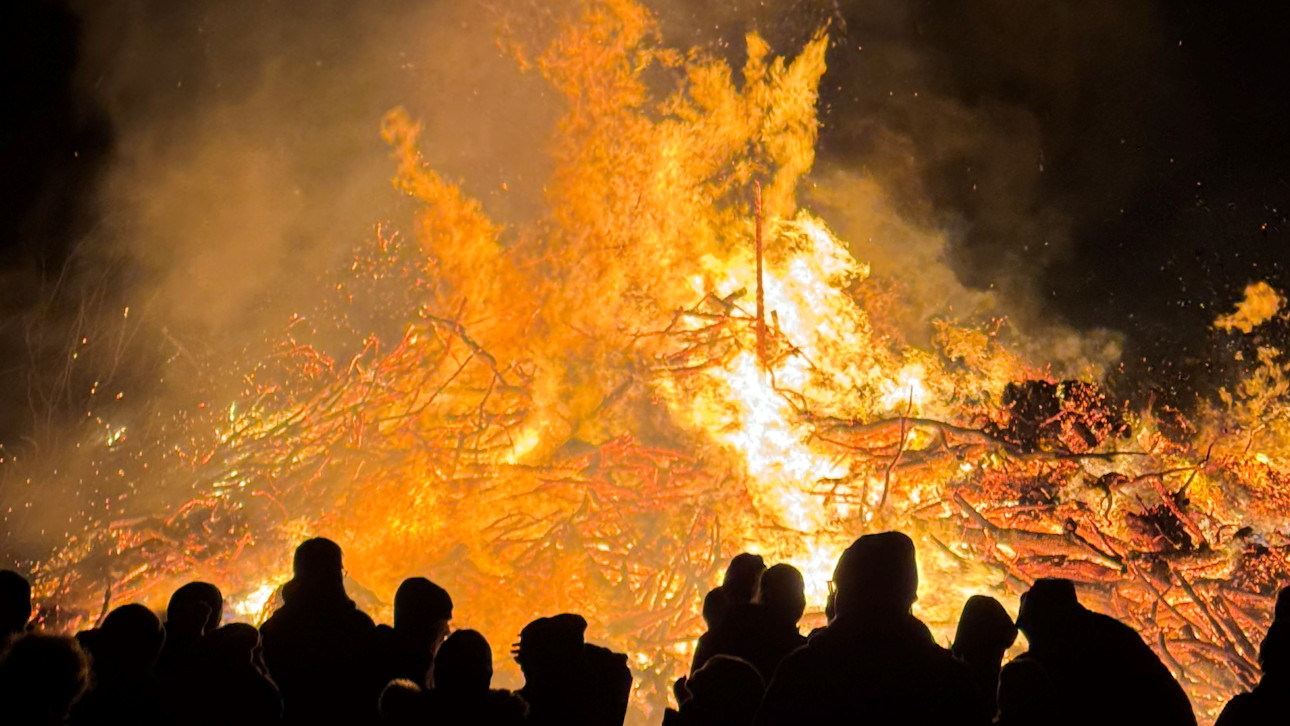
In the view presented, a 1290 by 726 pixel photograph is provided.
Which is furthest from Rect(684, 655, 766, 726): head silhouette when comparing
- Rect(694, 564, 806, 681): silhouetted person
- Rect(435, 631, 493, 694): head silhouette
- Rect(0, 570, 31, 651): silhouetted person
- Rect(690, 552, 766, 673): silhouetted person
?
Rect(0, 570, 31, 651): silhouetted person

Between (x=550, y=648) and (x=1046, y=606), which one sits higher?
(x=1046, y=606)

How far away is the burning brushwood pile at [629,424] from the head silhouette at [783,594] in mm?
5580

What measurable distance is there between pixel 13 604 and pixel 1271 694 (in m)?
3.70

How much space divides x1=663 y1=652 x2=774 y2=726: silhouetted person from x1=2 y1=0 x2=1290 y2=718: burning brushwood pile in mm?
6194

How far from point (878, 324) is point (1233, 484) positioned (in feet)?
10.5

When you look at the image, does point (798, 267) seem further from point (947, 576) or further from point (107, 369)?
point (107, 369)

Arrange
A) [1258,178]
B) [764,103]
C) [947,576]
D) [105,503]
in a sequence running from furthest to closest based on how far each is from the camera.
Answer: [105,503] < [764,103] < [947,576] < [1258,178]

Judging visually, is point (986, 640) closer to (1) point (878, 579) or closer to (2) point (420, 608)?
(1) point (878, 579)

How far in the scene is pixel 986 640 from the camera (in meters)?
2.76

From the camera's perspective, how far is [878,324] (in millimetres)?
8883

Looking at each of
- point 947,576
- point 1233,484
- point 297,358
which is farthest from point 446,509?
point 1233,484

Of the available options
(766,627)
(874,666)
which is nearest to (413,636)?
(766,627)

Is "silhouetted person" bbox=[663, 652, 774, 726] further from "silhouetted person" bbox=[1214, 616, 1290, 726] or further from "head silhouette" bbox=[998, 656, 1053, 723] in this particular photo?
"silhouetted person" bbox=[1214, 616, 1290, 726]

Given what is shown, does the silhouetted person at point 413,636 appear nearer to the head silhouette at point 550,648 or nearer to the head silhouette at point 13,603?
the head silhouette at point 550,648
